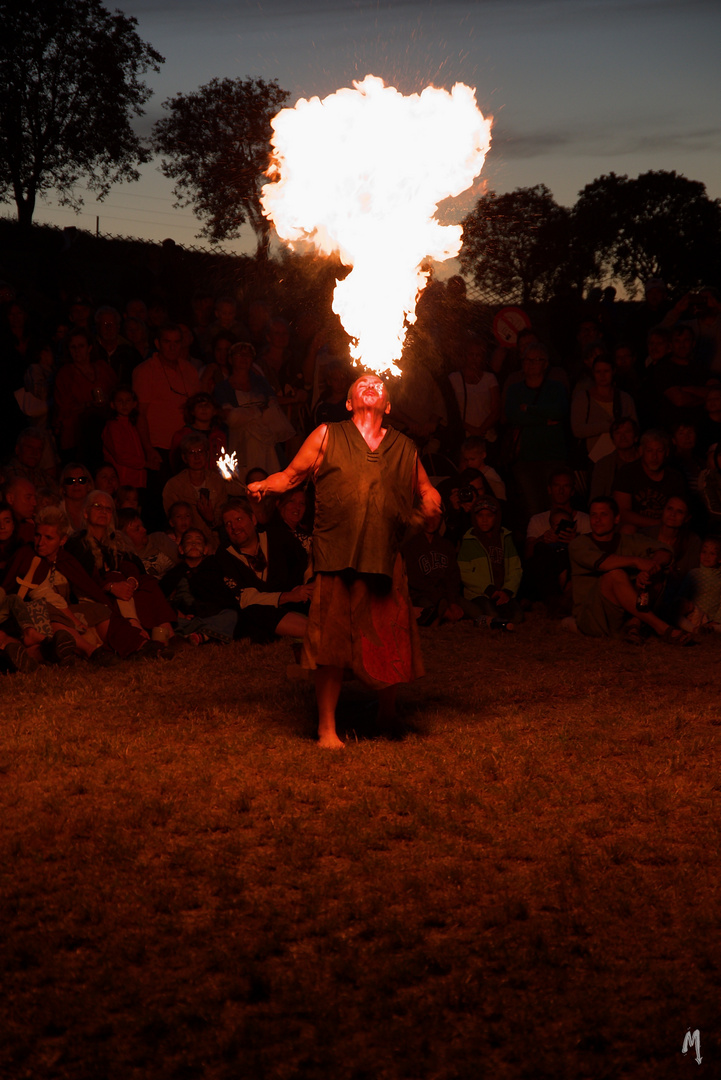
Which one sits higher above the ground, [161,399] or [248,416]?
[161,399]

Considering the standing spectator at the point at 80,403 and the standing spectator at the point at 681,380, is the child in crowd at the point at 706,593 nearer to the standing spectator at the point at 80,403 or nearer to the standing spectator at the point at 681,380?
the standing spectator at the point at 681,380

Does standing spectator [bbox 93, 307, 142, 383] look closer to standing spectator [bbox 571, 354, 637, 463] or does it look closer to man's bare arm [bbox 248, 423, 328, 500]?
standing spectator [bbox 571, 354, 637, 463]

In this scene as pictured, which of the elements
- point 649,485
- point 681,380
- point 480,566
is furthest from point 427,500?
point 681,380

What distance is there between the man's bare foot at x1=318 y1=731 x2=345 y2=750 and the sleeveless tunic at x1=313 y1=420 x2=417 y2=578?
0.94m

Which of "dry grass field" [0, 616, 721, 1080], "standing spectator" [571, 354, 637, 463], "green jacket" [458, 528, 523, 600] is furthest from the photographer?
"standing spectator" [571, 354, 637, 463]

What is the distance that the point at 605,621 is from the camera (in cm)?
997

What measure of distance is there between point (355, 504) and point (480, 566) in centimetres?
455

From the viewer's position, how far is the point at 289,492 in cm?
1050

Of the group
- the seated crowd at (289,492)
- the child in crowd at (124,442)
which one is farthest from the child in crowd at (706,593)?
the child in crowd at (124,442)

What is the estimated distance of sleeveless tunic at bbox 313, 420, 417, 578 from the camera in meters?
6.30

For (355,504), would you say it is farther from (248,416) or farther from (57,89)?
(57,89)

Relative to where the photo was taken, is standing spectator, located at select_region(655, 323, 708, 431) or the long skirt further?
standing spectator, located at select_region(655, 323, 708, 431)


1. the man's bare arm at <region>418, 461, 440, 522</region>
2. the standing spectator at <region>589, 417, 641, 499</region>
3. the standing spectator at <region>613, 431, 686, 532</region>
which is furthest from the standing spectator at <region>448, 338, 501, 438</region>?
the man's bare arm at <region>418, 461, 440, 522</region>

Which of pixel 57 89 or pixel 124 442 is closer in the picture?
pixel 124 442
